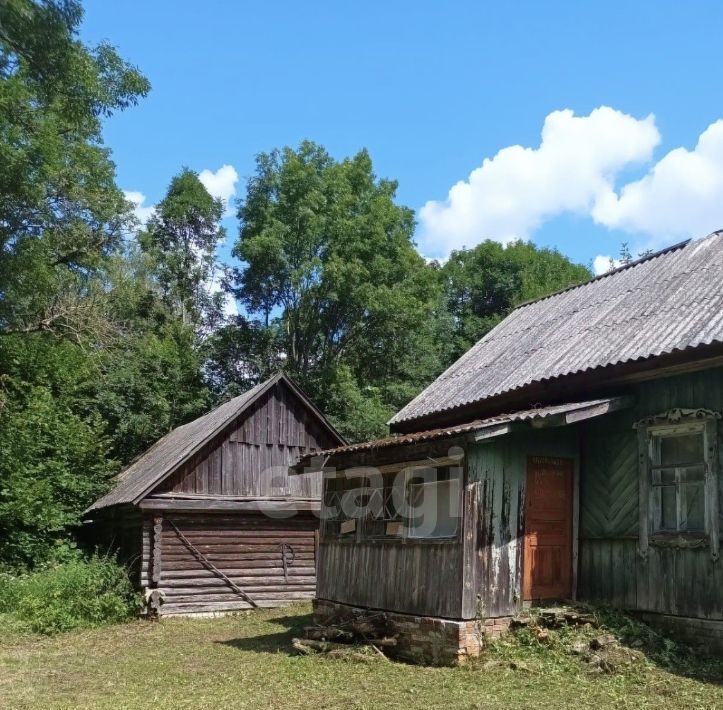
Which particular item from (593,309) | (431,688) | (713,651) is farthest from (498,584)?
(593,309)

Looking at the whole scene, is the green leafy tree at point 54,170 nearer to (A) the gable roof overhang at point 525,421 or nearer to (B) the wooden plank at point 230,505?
(B) the wooden plank at point 230,505

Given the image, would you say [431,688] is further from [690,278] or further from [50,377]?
[50,377]

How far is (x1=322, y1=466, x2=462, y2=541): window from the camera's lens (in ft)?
36.1

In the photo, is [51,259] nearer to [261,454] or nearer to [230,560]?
[261,454]

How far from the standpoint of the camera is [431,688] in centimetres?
870

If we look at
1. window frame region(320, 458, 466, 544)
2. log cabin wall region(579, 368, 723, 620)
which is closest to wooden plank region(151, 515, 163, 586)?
window frame region(320, 458, 466, 544)

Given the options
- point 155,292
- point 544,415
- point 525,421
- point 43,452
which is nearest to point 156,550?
point 43,452

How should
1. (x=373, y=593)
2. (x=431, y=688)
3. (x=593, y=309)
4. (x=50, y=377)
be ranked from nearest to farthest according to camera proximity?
(x=431, y=688) < (x=373, y=593) < (x=593, y=309) < (x=50, y=377)

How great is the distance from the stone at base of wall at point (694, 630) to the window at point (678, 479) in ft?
3.58

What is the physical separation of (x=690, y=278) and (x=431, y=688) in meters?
7.63

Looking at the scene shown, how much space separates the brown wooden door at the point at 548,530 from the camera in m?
10.7

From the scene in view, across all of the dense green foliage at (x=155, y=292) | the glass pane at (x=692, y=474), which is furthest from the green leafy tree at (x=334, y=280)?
the glass pane at (x=692, y=474)

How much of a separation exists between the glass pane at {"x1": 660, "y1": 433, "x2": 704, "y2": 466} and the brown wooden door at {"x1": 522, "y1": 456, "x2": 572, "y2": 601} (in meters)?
1.49

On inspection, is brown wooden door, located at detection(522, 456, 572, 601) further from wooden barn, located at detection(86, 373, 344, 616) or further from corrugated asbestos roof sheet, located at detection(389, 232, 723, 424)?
wooden barn, located at detection(86, 373, 344, 616)
